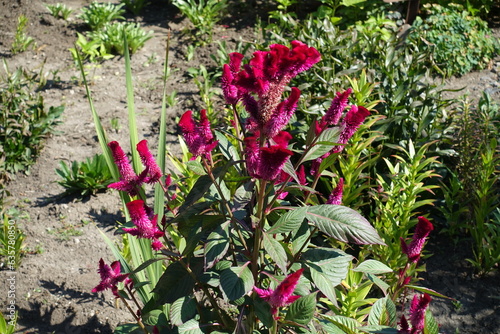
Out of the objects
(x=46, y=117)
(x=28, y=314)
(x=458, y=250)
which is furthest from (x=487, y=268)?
(x=46, y=117)

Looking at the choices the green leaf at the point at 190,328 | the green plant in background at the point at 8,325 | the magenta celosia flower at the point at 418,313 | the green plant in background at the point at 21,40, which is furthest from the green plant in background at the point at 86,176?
the magenta celosia flower at the point at 418,313

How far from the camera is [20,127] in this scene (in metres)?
4.07

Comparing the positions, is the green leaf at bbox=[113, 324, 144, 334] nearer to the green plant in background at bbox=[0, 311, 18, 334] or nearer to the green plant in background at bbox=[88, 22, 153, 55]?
the green plant in background at bbox=[0, 311, 18, 334]

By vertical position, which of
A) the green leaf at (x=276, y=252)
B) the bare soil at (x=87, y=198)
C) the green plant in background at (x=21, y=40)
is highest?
the green leaf at (x=276, y=252)

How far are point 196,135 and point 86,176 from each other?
2306 mm

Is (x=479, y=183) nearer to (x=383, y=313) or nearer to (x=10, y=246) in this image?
(x=383, y=313)

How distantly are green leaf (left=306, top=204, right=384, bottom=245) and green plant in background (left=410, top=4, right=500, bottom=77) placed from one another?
13.2ft

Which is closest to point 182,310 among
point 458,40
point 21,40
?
point 458,40

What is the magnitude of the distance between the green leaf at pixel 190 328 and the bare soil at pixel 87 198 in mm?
1097

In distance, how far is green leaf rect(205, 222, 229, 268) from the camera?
169cm

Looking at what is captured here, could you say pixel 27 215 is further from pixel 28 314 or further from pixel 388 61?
pixel 388 61

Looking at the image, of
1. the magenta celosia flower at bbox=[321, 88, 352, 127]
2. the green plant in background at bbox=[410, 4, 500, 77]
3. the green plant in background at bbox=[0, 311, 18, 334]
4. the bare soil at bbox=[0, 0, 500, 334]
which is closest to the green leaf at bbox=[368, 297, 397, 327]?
the magenta celosia flower at bbox=[321, 88, 352, 127]

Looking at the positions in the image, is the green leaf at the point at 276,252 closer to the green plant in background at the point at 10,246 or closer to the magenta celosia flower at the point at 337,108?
the magenta celosia flower at the point at 337,108

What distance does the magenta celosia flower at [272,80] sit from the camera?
1432 mm
